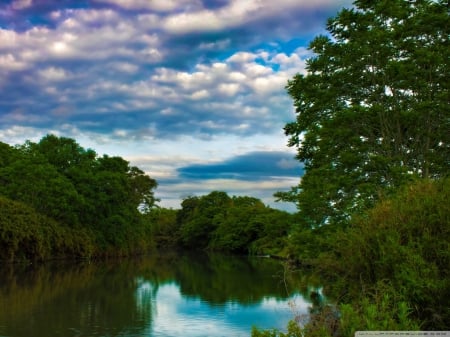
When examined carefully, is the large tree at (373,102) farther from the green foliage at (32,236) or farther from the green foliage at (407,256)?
the green foliage at (32,236)

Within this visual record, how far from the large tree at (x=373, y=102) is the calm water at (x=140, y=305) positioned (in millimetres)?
4177

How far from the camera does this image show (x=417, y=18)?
1786cm

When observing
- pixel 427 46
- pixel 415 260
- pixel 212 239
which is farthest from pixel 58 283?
pixel 212 239

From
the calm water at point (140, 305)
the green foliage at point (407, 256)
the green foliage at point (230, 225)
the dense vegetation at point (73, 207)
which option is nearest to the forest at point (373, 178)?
the green foliage at point (407, 256)

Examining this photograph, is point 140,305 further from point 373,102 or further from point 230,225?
point 230,225

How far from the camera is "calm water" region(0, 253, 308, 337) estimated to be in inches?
682

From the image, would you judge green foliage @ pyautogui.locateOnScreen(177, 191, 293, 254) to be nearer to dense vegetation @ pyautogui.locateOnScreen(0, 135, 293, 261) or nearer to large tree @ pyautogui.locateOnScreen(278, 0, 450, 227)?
dense vegetation @ pyautogui.locateOnScreen(0, 135, 293, 261)

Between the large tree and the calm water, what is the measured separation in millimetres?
4177

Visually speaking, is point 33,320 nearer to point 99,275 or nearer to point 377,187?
point 377,187

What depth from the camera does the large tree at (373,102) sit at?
1673 cm

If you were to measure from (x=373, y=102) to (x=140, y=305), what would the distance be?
1388cm

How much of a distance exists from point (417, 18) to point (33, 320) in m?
17.7

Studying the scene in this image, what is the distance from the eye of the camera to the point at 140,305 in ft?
77.2

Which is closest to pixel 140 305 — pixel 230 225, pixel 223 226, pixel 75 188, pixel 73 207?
pixel 73 207
